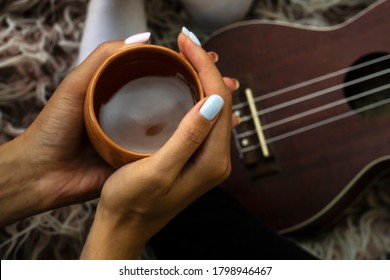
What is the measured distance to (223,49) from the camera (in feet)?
2.85

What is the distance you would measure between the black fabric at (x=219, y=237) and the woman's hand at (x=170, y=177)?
0.18m

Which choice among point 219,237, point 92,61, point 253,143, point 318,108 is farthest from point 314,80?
point 92,61

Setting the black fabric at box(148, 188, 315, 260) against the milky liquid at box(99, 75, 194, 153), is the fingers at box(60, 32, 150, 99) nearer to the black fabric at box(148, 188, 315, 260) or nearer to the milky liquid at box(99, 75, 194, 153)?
the milky liquid at box(99, 75, 194, 153)

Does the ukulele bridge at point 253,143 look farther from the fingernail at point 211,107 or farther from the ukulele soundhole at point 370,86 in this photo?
the fingernail at point 211,107

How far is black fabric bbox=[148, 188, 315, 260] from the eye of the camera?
0.75 m

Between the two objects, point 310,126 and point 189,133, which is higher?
point 189,133

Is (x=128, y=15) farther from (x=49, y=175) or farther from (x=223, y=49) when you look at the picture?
(x=49, y=175)

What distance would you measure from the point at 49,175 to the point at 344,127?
1.63 ft

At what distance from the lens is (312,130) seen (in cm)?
83

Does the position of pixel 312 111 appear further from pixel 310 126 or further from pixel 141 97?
pixel 141 97

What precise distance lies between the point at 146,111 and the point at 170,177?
9 centimetres

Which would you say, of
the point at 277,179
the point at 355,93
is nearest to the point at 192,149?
the point at 277,179

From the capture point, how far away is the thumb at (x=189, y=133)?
1.55ft

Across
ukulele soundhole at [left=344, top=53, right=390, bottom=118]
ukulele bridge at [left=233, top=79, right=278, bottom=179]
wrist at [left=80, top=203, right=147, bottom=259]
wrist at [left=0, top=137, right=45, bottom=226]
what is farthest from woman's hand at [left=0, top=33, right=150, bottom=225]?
ukulele soundhole at [left=344, top=53, right=390, bottom=118]
